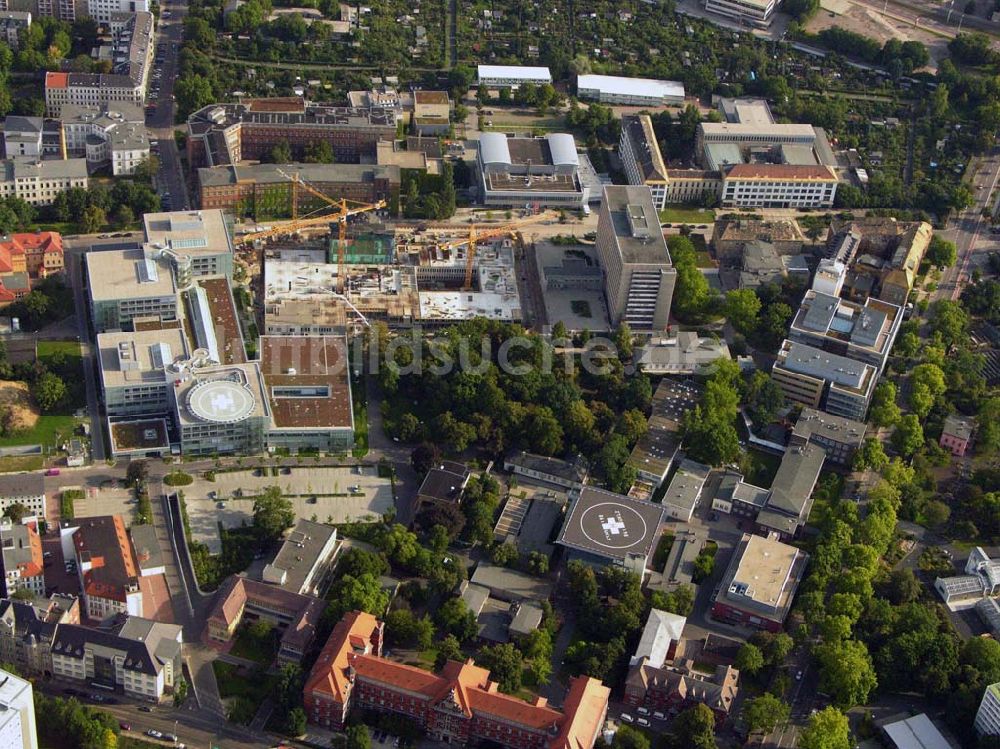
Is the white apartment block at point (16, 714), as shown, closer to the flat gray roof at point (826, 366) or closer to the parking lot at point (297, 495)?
the parking lot at point (297, 495)

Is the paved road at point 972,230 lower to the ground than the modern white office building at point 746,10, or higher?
lower

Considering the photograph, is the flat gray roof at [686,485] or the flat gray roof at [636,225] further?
the flat gray roof at [636,225]

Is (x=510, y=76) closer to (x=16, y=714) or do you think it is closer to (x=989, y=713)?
(x=989, y=713)

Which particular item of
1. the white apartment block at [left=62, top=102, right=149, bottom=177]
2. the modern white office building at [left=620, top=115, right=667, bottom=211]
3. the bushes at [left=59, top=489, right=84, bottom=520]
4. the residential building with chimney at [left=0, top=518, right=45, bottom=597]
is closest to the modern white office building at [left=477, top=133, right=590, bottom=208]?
the modern white office building at [left=620, top=115, right=667, bottom=211]

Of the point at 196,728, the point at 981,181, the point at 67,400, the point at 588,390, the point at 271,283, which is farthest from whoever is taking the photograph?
the point at 981,181

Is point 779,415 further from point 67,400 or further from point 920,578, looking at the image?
point 67,400

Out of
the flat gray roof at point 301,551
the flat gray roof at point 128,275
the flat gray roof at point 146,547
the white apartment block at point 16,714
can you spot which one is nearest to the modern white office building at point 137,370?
the flat gray roof at point 128,275

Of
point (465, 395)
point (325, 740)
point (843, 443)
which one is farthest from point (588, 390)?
point (325, 740)
